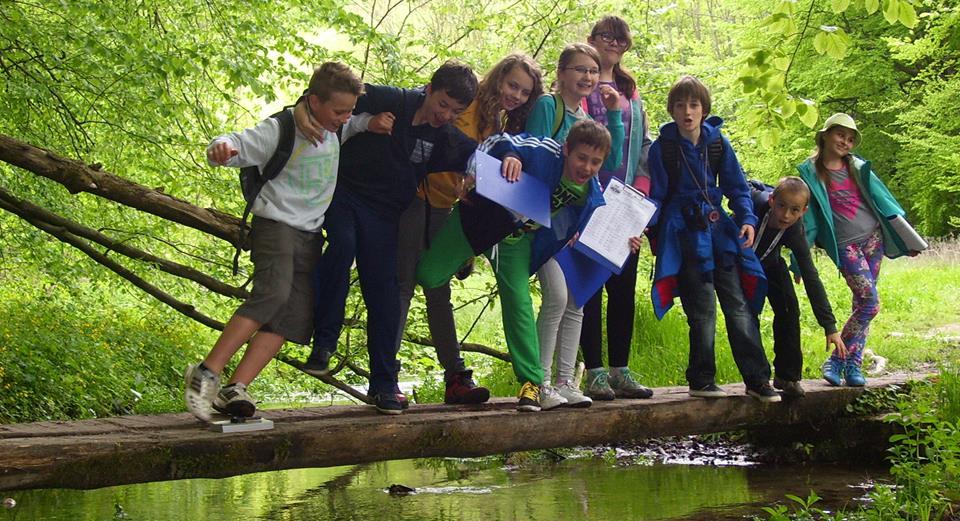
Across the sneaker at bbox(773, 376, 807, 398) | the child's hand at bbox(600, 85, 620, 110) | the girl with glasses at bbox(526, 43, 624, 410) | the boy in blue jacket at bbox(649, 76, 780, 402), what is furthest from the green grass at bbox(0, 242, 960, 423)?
the sneaker at bbox(773, 376, 807, 398)

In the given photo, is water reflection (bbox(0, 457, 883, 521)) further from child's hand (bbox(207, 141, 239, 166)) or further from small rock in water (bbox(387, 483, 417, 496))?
child's hand (bbox(207, 141, 239, 166))

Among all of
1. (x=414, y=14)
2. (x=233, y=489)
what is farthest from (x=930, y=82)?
(x=233, y=489)

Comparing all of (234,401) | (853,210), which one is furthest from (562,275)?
(853,210)

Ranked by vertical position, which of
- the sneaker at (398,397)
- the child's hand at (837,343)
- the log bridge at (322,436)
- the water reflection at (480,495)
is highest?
the child's hand at (837,343)

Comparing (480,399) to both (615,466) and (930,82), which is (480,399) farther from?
(930,82)

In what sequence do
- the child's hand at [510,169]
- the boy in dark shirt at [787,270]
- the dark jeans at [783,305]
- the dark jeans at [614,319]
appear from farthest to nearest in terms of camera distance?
1. the dark jeans at [783,305]
2. the boy in dark shirt at [787,270]
3. the dark jeans at [614,319]
4. the child's hand at [510,169]

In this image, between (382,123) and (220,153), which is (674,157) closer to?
(382,123)

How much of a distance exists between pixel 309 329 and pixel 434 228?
35.9 inches

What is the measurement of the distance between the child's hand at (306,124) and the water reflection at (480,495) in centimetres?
229

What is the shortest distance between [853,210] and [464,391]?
2669 millimetres

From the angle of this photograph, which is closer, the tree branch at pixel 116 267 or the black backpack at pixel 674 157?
the black backpack at pixel 674 157

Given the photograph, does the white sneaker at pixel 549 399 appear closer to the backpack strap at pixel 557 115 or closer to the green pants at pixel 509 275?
the green pants at pixel 509 275

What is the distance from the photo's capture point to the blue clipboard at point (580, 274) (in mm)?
5496

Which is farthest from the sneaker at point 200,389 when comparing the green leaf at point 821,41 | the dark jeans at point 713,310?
the green leaf at point 821,41
